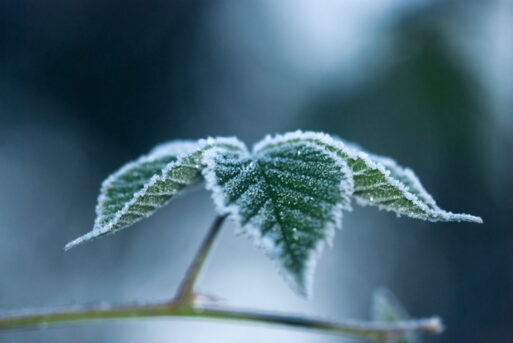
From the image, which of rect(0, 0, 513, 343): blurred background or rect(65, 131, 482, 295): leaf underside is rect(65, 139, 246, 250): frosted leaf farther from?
rect(0, 0, 513, 343): blurred background

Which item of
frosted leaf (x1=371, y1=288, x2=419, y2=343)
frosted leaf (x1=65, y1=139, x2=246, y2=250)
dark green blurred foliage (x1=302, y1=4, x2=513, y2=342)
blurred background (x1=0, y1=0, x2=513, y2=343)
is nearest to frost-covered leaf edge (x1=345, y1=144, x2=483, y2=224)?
frosted leaf (x1=65, y1=139, x2=246, y2=250)

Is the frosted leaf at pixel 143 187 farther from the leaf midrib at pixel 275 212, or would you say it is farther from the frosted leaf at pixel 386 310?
the frosted leaf at pixel 386 310

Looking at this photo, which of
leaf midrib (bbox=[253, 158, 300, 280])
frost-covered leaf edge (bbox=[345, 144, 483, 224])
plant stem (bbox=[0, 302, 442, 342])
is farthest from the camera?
plant stem (bbox=[0, 302, 442, 342])

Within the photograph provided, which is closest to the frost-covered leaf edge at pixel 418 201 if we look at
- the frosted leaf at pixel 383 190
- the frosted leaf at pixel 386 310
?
the frosted leaf at pixel 383 190

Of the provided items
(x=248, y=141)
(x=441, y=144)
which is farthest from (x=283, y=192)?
(x=248, y=141)

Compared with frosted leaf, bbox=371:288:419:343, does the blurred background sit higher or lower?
higher

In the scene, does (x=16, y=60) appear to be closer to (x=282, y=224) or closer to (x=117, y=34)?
(x=117, y=34)

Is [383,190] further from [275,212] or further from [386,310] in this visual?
[386,310]

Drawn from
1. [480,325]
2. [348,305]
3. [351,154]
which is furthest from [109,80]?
[351,154]
